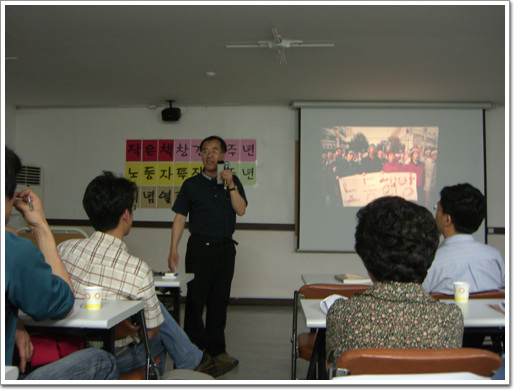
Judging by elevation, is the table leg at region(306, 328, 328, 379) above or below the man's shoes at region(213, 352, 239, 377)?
above

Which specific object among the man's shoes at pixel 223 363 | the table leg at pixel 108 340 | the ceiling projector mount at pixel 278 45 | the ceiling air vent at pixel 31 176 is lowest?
the man's shoes at pixel 223 363

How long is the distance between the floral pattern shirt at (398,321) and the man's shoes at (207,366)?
1.89m

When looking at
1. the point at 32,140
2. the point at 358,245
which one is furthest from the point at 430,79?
the point at 32,140

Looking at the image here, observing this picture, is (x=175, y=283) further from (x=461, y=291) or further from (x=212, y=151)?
(x=461, y=291)

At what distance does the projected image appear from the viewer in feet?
17.1

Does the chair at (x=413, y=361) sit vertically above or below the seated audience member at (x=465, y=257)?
below

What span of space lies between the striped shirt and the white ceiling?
180cm

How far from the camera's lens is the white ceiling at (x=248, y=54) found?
2939mm

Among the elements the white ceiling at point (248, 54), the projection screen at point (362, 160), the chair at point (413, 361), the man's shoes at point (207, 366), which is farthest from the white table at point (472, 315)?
the projection screen at point (362, 160)

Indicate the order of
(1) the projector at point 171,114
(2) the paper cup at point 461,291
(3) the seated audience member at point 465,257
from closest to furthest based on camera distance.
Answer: (2) the paper cup at point 461,291, (3) the seated audience member at point 465,257, (1) the projector at point 171,114

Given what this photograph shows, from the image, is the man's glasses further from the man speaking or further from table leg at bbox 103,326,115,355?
table leg at bbox 103,326,115,355

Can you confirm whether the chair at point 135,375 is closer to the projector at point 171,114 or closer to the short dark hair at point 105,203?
the short dark hair at point 105,203

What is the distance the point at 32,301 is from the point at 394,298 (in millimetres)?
958

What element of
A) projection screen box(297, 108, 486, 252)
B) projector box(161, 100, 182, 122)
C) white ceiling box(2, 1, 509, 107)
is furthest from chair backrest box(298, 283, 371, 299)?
projector box(161, 100, 182, 122)
